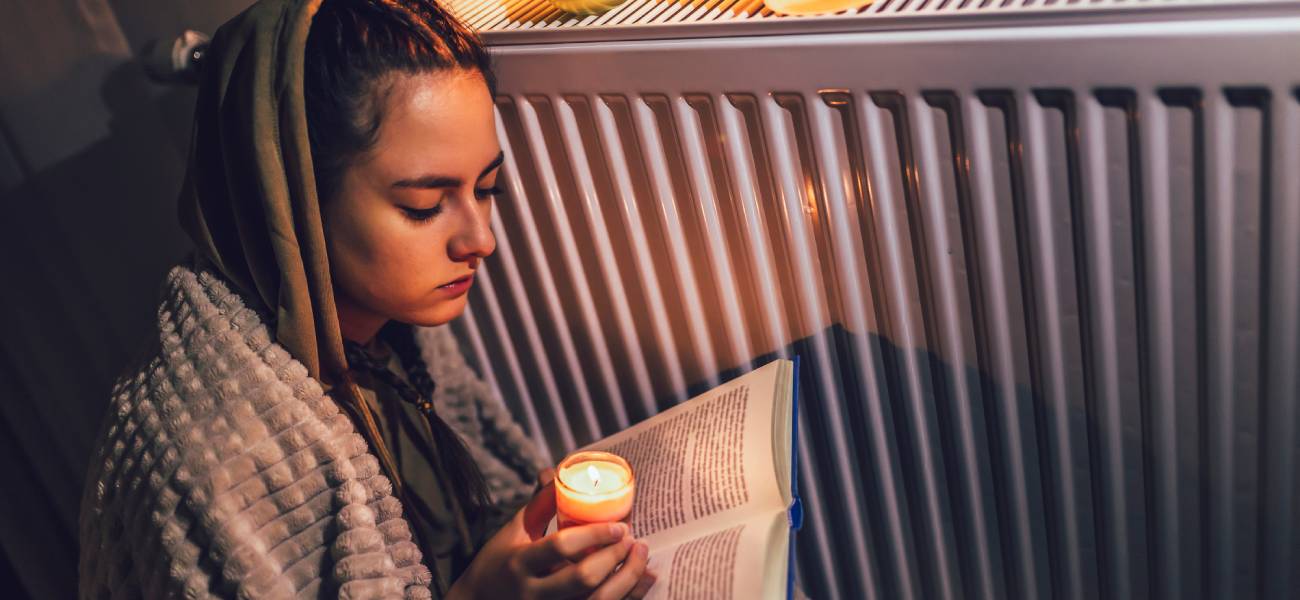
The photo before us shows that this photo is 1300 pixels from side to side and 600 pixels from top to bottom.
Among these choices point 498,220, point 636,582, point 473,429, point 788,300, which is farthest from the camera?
point 473,429

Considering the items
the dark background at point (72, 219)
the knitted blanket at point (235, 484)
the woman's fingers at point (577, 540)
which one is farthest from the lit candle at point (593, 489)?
the dark background at point (72, 219)

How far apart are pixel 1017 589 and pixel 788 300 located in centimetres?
33

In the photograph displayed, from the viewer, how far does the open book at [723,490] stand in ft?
2.23

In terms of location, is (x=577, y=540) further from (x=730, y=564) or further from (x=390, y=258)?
(x=390, y=258)

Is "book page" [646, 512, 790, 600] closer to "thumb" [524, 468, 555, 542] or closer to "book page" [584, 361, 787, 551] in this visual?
"book page" [584, 361, 787, 551]

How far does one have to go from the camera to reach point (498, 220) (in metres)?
1.02

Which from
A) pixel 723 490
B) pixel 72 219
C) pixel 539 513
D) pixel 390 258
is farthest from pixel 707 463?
pixel 72 219

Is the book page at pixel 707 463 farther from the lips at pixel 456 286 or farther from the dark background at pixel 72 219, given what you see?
the dark background at pixel 72 219

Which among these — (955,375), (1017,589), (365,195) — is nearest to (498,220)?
(365,195)

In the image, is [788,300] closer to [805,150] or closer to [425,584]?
[805,150]

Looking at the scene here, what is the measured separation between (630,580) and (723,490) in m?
0.10

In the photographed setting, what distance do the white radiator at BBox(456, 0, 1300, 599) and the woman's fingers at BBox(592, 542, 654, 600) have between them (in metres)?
0.25

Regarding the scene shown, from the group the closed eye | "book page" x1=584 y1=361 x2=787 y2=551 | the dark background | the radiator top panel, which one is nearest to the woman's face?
the closed eye

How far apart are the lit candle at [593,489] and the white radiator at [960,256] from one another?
0.20 metres
